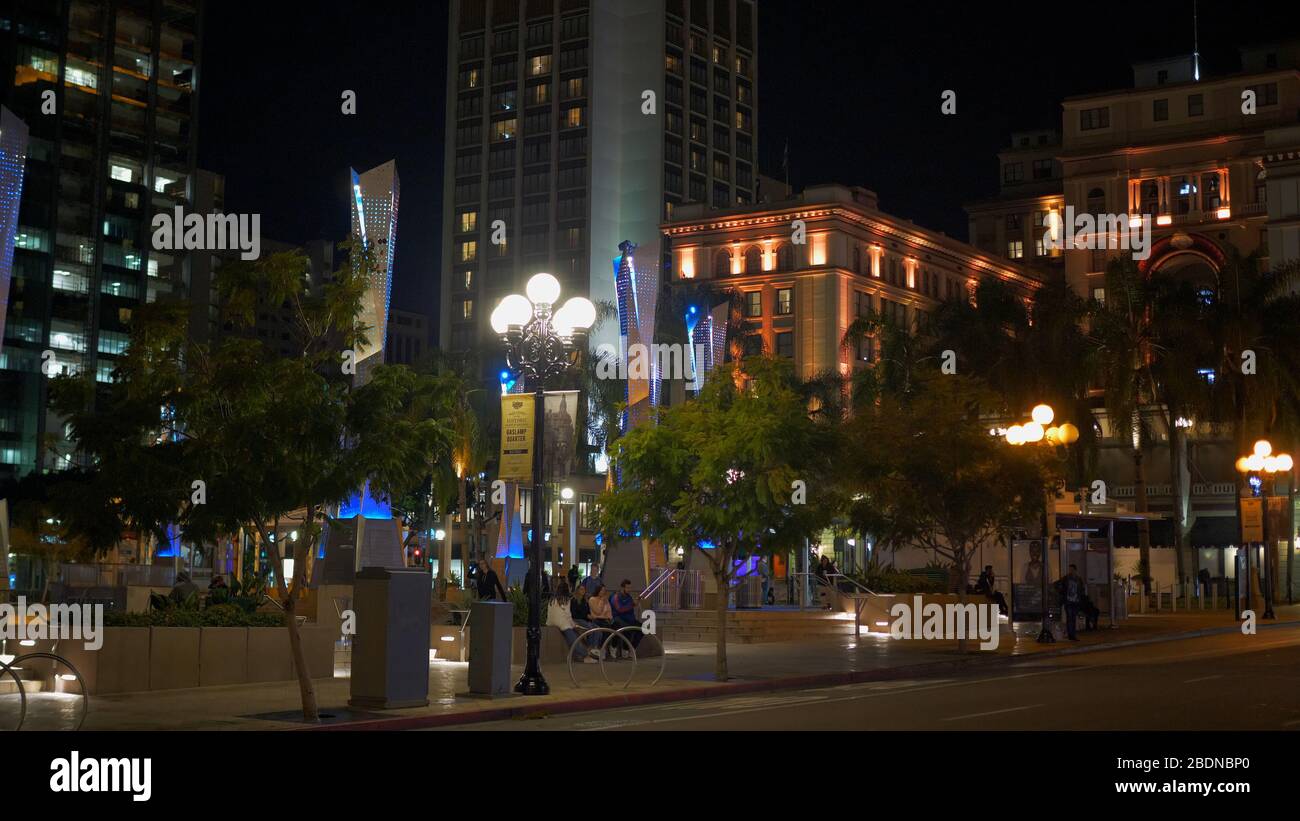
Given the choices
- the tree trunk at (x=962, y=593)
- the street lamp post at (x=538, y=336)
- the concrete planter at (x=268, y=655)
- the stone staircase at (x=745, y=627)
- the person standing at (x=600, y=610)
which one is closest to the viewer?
the street lamp post at (x=538, y=336)

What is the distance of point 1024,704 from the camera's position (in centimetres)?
1858

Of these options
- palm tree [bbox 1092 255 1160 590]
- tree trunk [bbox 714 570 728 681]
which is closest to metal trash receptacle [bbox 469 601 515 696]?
tree trunk [bbox 714 570 728 681]

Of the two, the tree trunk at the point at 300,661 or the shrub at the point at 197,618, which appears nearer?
the tree trunk at the point at 300,661

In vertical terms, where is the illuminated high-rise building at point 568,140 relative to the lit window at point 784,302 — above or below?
above

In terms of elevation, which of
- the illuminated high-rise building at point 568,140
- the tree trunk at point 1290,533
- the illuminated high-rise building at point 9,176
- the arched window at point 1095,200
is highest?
the illuminated high-rise building at point 568,140

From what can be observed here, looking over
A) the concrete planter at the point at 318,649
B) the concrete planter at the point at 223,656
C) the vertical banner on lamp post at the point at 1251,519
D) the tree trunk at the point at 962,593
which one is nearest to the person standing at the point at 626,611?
the concrete planter at the point at 318,649

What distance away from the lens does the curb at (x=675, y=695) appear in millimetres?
17250

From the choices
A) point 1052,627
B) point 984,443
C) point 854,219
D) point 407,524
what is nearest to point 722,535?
point 984,443

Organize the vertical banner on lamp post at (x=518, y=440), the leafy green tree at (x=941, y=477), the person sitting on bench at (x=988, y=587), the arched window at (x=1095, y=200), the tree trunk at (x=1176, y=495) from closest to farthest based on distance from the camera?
the vertical banner on lamp post at (x=518, y=440), the leafy green tree at (x=941, y=477), the person sitting on bench at (x=988, y=587), the tree trunk at (x=1176, y=495), the arched window at (x=1095, y=200)

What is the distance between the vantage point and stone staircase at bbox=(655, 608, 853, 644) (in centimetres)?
3591

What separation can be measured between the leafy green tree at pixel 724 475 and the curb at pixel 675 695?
1.13 meters

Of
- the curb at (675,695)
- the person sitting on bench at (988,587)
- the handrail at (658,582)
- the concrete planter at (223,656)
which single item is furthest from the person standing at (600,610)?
the person sitting on bench at (988,587)

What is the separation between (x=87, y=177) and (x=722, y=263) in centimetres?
5230

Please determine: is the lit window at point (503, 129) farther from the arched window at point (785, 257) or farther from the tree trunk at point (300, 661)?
the tree trunk at point (300, 661)
